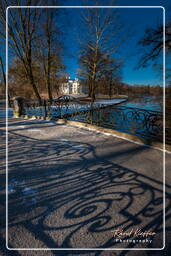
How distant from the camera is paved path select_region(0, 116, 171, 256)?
137 cm

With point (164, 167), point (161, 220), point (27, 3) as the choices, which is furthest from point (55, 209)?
point (27, 3)

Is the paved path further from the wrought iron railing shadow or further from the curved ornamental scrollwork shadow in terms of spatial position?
the wrought iron railing shadow

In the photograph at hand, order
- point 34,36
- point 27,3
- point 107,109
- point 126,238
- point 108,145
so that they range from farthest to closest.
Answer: point 34,36, point 27,3, point 107,109, point 108,145, point 126,238

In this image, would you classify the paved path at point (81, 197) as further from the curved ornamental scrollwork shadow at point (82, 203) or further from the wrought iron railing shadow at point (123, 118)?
the wrought iron railing shadow at point (123, 118)

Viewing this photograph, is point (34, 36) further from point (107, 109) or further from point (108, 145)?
point (108, 145)

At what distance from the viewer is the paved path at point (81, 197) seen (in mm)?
1374

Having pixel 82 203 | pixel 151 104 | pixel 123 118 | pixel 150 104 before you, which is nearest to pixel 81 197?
pixel 82 203

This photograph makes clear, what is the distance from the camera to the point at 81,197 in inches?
73.6

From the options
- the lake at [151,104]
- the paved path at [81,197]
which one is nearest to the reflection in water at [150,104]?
the lake at [151,104]

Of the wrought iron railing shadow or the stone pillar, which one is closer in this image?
the wrought iron railing shadow

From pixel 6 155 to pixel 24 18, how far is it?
40.7ft

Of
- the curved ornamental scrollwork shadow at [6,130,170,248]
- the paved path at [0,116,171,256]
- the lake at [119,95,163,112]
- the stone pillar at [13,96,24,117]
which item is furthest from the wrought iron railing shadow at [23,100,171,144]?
Answer: the lake at [119,95,163,112]

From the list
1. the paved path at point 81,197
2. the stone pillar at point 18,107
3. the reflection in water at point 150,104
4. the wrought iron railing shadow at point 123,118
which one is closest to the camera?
the paved path at point 81,197

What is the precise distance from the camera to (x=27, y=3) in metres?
9.37
